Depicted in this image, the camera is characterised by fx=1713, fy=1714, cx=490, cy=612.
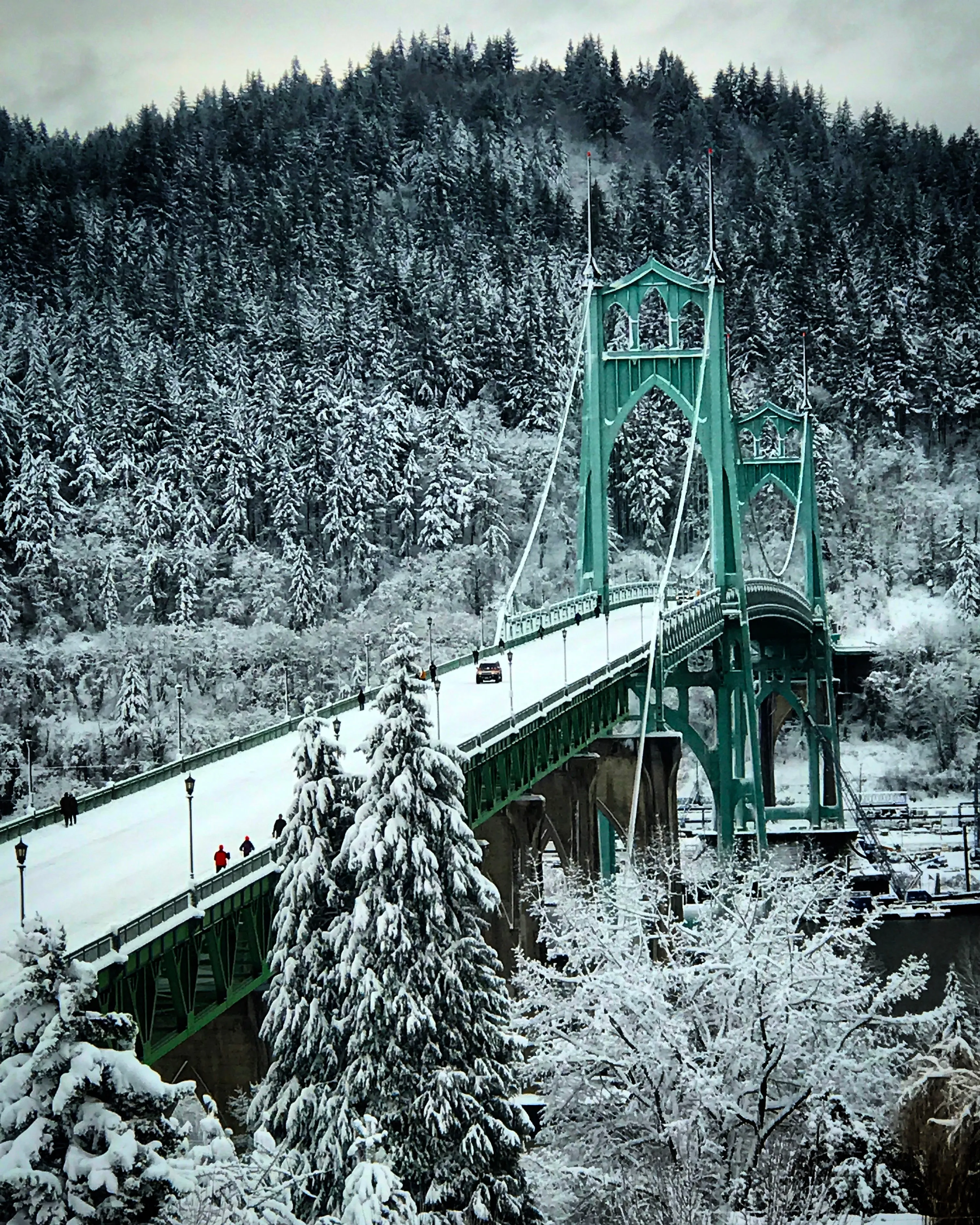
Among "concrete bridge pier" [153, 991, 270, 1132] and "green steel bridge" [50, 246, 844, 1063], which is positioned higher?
"green steel bridge" [50, 246, 844, 1063]

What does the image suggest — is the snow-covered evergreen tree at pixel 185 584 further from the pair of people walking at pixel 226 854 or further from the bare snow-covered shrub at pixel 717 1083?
the pair of people walking at pixel 226 854

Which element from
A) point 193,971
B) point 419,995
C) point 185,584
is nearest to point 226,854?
point 193,971

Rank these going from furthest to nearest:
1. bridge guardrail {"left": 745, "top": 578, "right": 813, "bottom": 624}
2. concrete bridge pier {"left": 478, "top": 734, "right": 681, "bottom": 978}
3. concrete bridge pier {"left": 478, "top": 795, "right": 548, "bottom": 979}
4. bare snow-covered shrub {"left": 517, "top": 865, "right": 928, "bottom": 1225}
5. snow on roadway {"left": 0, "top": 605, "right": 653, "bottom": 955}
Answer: bridge guardrail {"left": 745, "top": 578, "right": 813, "bottom": 624} → concrete bridge pier {"left": 478, "top": 734, "right": 681, "bottom": 978} → concrete bridge pier {"left": 478, "top": 795, "right": 548, "bottom": 979} → bare snow-covered shrub {"left": 517, "top": 865, "right": 928, "bottom": 1225} → snow on roadway {"left": 0, "top": 605, "right": 653, "bottom": 955}

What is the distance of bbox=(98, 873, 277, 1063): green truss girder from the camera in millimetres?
22312

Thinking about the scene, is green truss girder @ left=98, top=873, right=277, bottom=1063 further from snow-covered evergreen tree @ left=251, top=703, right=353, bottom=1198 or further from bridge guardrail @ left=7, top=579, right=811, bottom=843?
bridge guardrail @ left=7, top=579, right=811, bottom=843

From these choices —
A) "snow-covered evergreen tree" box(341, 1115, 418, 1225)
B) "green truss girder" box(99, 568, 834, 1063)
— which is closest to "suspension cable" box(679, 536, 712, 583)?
"green truss girder" box(99, 568, 834, 1063)

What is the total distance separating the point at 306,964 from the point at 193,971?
1774 mm

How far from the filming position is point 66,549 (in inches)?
4604

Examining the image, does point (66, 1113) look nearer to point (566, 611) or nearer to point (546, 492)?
point (566, 611)

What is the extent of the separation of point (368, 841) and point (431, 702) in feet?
77.7

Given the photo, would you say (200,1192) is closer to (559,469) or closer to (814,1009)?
(814,1009)

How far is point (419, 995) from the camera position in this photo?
81.9ft

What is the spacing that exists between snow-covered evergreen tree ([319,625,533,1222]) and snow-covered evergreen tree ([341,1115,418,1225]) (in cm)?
116

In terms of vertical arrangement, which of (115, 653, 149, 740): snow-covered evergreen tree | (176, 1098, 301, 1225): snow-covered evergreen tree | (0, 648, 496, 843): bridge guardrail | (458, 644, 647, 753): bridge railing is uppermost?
(458, 644, 647, 753): bridge railing
